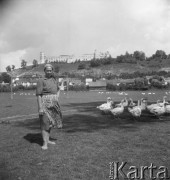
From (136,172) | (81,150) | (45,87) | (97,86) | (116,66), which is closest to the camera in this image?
(136,172)

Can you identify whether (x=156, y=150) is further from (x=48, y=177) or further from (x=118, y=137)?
(x=48, y=177)

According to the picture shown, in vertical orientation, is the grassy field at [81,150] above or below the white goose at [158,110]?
below

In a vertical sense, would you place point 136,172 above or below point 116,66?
below

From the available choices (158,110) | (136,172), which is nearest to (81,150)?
(136,172)

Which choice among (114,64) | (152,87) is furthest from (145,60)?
(152,87)

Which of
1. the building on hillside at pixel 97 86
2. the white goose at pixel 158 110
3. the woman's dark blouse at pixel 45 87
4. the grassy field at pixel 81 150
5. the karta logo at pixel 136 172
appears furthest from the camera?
the building on hillside at pixel 97 86

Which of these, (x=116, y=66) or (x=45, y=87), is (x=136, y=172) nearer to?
(x=45, y=87)

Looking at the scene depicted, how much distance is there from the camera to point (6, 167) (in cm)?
626

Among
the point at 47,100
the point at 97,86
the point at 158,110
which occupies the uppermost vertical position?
the point at 97,86

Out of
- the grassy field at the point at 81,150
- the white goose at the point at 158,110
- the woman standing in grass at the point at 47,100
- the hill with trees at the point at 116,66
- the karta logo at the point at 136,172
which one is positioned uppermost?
the hill with trees at the point at 116,66

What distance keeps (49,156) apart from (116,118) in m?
6.81

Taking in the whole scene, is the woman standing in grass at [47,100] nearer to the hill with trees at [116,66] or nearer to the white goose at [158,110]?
the white goose at [158,110]

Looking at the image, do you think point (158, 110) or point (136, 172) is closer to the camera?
point (136, 172)

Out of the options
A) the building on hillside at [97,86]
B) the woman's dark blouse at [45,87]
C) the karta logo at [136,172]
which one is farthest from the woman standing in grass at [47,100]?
the building on hillside at [97,86]
